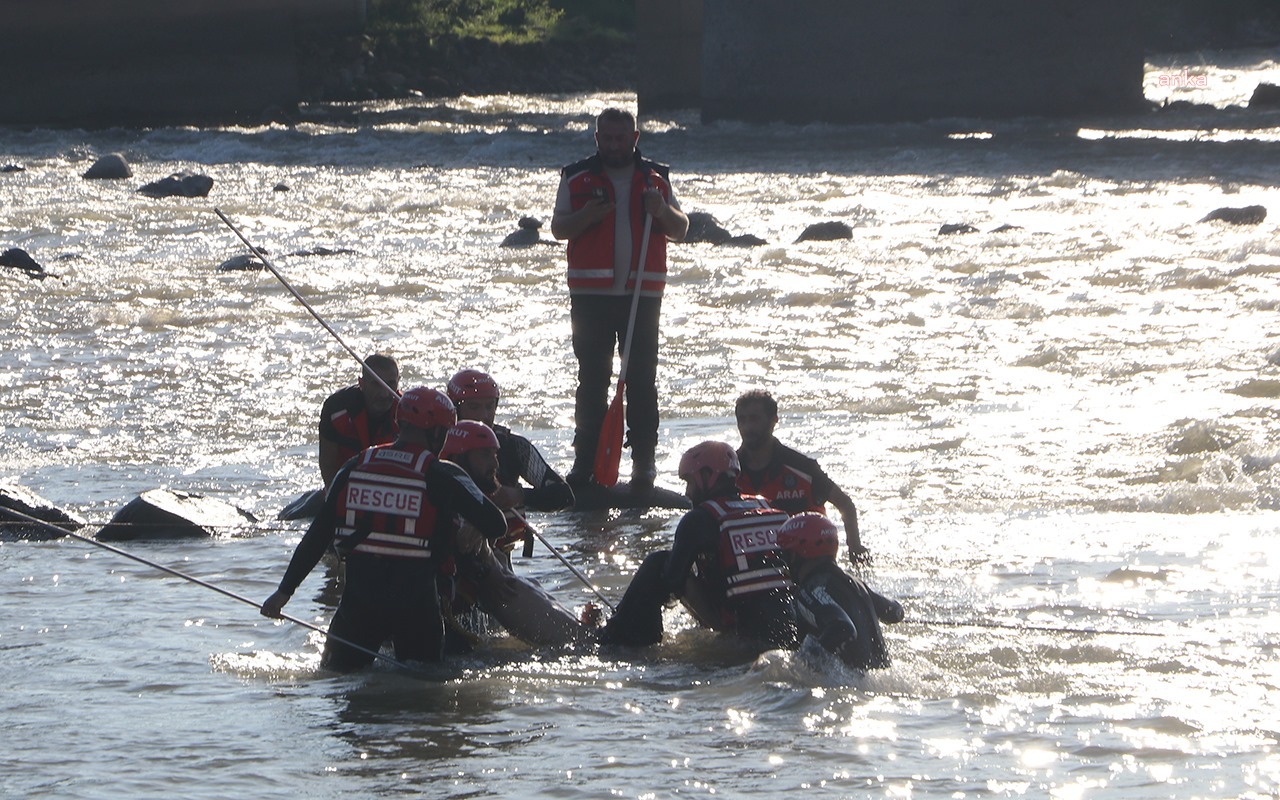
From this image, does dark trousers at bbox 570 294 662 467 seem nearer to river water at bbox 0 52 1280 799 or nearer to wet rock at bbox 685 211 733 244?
river water at bbox 0 52 1280 799

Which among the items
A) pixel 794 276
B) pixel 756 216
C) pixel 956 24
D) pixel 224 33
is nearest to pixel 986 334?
pixel 794 276

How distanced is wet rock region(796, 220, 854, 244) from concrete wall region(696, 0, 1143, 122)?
16.1 meters

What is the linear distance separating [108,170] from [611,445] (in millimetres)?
23255

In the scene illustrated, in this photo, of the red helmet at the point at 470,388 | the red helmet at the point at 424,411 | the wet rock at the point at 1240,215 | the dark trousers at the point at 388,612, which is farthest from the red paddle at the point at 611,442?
the wet rock at the point at 1240,215

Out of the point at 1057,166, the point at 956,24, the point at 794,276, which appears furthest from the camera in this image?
the point at 956,24

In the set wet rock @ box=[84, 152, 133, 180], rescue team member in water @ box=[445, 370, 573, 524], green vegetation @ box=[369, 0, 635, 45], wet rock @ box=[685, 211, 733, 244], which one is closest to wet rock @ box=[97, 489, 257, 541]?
rescue team member in water @ box=[445, 370, 573, 524]

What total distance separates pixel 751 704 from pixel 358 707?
1344mm

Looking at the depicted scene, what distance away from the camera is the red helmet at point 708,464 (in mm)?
7023

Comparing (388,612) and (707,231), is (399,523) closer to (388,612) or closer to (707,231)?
(388,612)

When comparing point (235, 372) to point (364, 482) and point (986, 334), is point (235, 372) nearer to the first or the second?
point (986, 334)

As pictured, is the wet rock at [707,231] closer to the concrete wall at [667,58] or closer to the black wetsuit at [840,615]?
the black wetsuit at [840,615]

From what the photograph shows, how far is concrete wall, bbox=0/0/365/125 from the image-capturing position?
136 feet

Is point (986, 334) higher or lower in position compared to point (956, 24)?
lower

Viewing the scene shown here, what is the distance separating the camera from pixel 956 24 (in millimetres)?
38594
